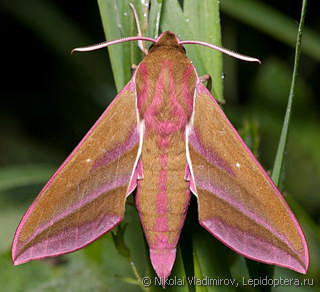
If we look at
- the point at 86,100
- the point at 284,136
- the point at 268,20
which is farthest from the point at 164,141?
the point at 86,100

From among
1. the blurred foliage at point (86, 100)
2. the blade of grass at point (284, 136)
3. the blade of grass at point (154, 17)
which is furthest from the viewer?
the blurred foliage at point (86, 100)

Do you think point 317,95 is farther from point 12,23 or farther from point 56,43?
point 12,23

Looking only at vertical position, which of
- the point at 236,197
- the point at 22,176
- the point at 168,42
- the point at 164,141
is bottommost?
the point at 22,176

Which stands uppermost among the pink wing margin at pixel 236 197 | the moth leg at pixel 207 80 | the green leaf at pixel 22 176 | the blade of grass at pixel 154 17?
the blade of grass at pixel 154 17

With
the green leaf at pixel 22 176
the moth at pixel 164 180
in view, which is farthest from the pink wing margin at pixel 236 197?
the green leaf at pixel 22 176

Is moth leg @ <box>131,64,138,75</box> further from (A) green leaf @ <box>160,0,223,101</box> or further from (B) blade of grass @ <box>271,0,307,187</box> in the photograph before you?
(B) blade of grass @ <box>271,0,307,187</box>

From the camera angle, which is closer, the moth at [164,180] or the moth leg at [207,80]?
the moth at [164,180]

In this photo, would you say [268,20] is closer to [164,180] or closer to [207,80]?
[207,80]

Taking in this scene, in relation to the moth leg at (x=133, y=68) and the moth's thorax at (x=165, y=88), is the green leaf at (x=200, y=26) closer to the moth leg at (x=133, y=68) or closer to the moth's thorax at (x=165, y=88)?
the moth's thorax at (x=165, y=88)
